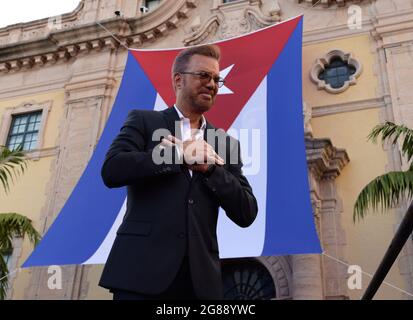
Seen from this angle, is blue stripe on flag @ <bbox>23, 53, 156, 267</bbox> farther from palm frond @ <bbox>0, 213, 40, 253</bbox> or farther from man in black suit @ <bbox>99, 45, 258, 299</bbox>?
man in black suit @ <bbox>99, 45, 258, 299</bbox>

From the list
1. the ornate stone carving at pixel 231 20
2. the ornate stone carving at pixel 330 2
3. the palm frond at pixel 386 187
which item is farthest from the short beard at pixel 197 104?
the ornate stone carving at pixel 330 2

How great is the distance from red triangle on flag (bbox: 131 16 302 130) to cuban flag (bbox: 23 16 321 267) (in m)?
0.02

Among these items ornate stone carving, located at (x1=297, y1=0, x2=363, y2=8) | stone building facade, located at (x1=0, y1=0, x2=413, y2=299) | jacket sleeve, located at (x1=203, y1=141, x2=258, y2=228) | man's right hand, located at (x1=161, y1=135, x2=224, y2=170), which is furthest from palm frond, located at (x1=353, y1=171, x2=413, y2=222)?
ornate stone carving, located at (x1=297, y1=0, x2=363, y2=8)

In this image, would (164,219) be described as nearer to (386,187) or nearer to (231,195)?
(231,195)

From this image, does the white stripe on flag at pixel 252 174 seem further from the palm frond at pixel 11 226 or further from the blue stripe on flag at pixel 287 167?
the palm frond at pixel 11 226

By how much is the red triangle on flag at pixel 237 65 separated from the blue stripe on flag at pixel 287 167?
316 millimetres

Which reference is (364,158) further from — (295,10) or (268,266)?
(295,10)

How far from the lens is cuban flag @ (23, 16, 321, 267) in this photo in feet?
23.7

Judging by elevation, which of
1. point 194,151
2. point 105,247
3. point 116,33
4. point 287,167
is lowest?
point 194,151

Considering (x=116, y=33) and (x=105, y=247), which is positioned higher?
(x=116, y=33)

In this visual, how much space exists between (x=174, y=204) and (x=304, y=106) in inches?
438

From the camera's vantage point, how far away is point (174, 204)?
2031 mm

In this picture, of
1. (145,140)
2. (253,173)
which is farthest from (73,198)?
(145,140)

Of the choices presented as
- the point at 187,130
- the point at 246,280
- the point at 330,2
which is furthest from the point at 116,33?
the point at 187,130
